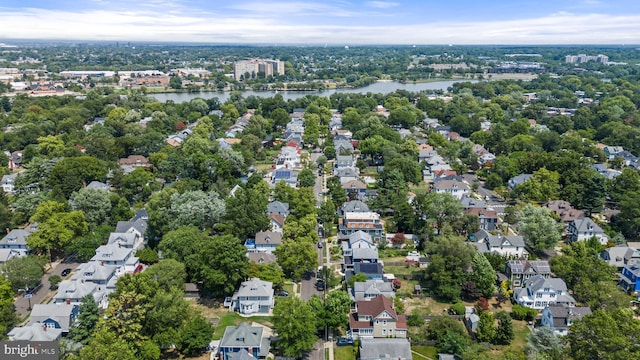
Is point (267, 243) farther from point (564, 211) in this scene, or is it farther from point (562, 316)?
point (564, 211)

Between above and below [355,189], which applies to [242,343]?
below

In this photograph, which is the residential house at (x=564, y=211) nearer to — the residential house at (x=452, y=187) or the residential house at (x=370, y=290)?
the residential house at (x=452, y=187)

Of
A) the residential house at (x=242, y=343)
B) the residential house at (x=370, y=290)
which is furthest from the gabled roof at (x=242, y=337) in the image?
the residential house at (x=370, y=290)

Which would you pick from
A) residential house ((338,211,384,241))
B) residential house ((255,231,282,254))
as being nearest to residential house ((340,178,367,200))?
residential house ((338,211,384,241))

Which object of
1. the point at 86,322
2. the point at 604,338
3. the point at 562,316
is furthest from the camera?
the point at 562,316

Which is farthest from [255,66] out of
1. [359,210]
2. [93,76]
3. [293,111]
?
A: [359,210]

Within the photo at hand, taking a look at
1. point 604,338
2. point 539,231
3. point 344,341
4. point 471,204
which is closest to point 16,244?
point 344,341

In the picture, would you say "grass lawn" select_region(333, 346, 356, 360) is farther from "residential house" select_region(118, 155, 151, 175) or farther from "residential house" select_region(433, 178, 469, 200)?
"residential house" select_region(118, 155, 151, 175)
